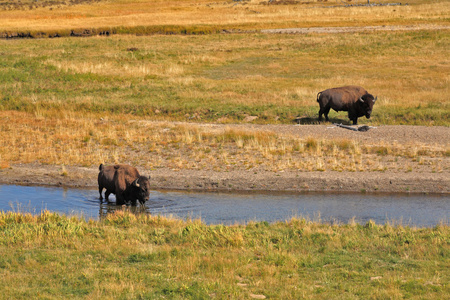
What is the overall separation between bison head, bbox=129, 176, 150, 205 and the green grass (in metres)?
14.1

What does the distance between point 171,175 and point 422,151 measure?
1023 cm

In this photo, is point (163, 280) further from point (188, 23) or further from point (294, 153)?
point (188, 23)

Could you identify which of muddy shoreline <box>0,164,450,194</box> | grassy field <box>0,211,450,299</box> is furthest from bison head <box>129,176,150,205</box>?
muddy shoreline <box>0,164,450,194</box>

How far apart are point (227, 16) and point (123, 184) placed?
78.5 m

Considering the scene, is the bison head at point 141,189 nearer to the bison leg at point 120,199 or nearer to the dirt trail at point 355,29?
the bison leg at point 120,199

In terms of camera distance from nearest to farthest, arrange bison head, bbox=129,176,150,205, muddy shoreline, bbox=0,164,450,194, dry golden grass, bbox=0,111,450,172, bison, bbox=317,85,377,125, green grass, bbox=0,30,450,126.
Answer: bison head, bbox=129,176,150,205, muddy shoreline, bbox=0,164,450,194, dry golden grass, bbox=0,111,450,172, bison, bbox=317,85,377,125, green grass, bbox=0,30,450,126

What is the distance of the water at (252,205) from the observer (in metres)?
16.8

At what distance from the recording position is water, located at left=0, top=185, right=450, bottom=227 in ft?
55.1

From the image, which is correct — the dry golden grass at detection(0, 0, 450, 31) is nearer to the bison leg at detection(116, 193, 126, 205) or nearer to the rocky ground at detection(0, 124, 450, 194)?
the rocky ground at detection(0, 124, 450, 194)

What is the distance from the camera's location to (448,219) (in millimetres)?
16516

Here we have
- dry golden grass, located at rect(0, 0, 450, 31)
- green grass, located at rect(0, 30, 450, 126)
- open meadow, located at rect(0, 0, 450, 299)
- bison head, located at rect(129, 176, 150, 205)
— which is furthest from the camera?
dry golden grass, located at rect(0, 0, 450, 31)

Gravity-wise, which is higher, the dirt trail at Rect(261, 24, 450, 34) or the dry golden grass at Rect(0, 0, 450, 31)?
the dry golden grass at Rect(0, 0, 450, 31)

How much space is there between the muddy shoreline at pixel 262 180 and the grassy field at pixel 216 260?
18.2 ft

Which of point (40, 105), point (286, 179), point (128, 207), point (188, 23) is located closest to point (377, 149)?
point (286, 179)
